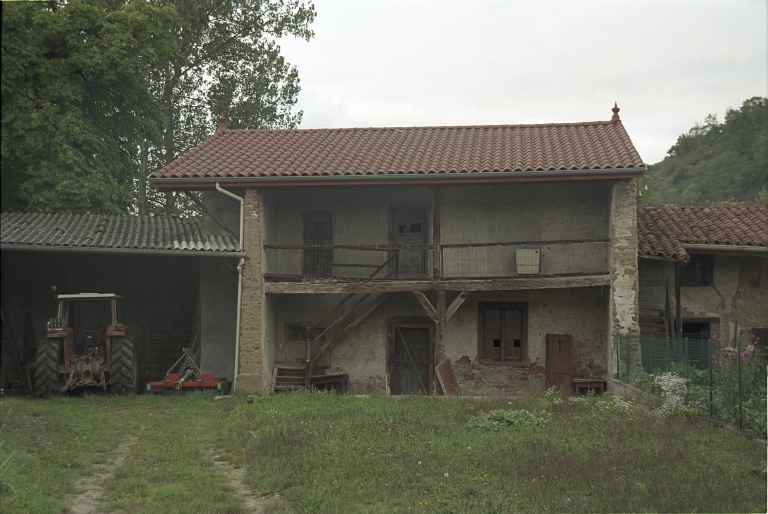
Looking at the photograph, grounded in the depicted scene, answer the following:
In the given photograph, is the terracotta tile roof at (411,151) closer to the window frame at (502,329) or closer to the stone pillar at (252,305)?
the stone pillar at (252,305)

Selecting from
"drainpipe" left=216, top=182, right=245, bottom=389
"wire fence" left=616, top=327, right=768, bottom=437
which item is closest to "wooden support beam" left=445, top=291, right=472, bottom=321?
"wire fence" left=616, top=327, right=768, bottom=437

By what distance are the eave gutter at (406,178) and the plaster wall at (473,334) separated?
9.21 ft

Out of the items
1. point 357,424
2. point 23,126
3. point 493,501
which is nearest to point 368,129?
point 23,126

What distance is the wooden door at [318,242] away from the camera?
1717 centimetres

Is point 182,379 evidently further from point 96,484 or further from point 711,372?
point 711,372

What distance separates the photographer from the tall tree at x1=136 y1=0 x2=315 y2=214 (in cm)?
2730

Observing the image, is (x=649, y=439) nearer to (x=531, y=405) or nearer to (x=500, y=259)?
(x=531, y=405)

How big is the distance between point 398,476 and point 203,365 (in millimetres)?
9251

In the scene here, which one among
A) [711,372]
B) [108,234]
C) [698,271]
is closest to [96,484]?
[108,234]

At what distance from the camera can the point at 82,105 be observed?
20.8m

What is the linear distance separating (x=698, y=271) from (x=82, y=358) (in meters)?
13.3

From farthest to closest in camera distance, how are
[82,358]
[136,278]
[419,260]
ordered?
[136,278]
[419,260]
[82,358]

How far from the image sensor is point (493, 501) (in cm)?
742

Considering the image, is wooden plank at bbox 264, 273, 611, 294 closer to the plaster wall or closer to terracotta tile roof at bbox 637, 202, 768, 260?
the plaster wall
